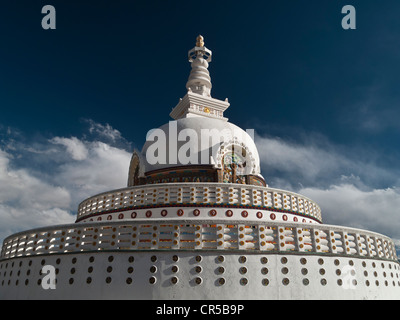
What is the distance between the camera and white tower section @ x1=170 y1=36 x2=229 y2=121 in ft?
73.7

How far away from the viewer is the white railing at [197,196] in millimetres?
13359

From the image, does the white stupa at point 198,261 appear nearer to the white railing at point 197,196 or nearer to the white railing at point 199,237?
the white railing at point 199,237

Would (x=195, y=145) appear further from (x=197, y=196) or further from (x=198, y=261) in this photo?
(x=198, y=261)

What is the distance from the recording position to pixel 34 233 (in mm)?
10531

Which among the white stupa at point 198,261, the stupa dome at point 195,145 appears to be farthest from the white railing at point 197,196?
the white stupa at point 198,261

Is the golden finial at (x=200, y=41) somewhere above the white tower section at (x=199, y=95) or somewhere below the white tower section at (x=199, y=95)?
above

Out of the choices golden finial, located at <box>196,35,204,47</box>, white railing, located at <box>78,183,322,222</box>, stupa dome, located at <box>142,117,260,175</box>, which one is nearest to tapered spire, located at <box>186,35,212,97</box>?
golden finial, located at <box>196,35,204,47</box>

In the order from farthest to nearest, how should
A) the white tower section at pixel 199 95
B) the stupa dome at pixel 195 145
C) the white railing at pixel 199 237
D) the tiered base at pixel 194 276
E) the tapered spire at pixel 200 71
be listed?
the tapered spire at pixel 200 71, the white tower section at pixel 199 95, the stupa dome at pixel 195 145, the white railing at pixel 199 237, the tiered base at pixel 194 276

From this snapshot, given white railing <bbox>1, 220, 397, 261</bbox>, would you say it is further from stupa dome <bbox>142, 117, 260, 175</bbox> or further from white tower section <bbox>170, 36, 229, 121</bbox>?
white tower section <bbox>170, 36, 229, 121</bbox>

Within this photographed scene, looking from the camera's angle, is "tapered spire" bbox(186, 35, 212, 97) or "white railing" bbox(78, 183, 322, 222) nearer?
"white railing" bbox(78, 183, 322, 222)

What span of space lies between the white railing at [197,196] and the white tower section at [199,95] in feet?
29.3

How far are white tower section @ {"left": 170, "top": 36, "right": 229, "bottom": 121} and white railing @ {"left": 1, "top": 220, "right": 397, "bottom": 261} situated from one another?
1298 cm
